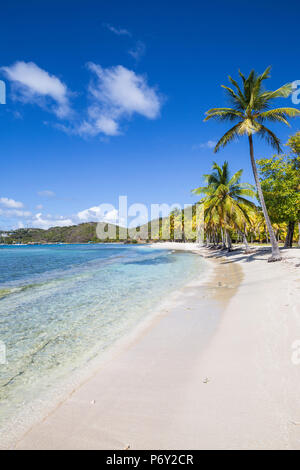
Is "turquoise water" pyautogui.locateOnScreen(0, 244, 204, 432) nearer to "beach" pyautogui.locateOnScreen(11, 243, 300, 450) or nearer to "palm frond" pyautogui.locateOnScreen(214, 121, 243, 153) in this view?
"beach" pyautogui.locateOnScreen(11, 243, 300, 450)

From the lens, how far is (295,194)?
1780cm

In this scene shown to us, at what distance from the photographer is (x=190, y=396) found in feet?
9.16

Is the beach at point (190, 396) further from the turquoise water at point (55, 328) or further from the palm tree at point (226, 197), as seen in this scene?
the palm tree at point (226, 197)

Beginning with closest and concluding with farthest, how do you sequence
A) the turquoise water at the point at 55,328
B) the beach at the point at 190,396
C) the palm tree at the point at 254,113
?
the beach at the point at 190,396, the turquoise water at the point at 55,328, the palm tree at the point at 254,113

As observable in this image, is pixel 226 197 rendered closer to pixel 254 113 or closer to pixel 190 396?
pixel 254 113

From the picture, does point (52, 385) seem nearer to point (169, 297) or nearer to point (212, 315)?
point (212, 315)

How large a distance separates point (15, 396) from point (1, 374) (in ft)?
2.89

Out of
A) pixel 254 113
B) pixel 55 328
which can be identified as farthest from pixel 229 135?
pixel 55 328

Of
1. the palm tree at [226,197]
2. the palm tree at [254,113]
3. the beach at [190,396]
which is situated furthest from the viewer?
the palm tree at [226,197]

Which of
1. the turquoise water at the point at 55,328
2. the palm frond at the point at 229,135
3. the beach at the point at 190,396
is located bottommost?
the turquoise water at the point at 55,328

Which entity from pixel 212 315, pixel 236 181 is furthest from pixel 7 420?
pixel 236 181

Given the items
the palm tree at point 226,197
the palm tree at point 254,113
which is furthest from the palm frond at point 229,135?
the palm tree at point 226,197

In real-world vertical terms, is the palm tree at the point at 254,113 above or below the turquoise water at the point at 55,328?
above

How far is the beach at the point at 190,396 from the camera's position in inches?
86.0
